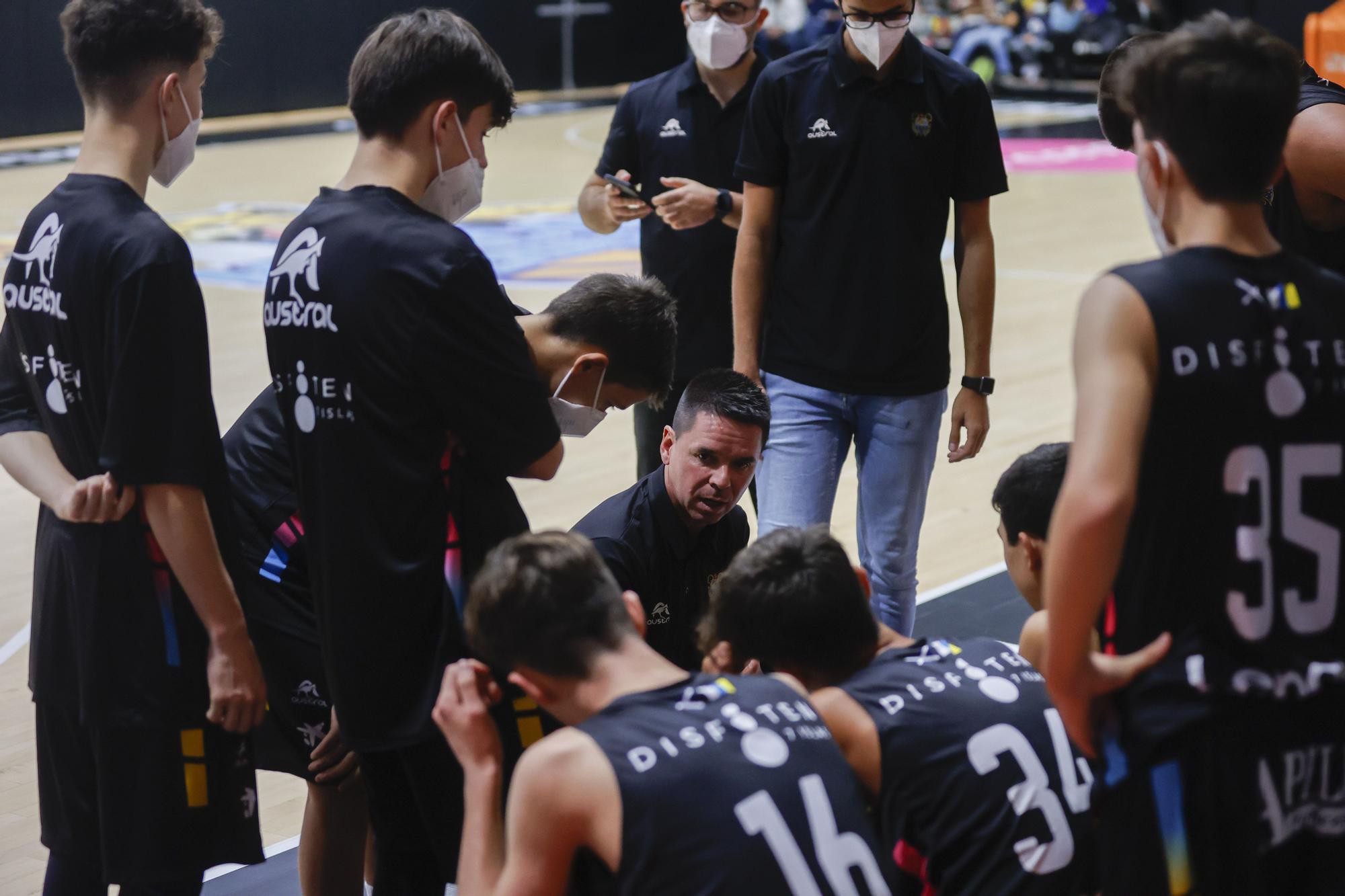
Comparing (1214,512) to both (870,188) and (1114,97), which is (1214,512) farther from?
(870,188)

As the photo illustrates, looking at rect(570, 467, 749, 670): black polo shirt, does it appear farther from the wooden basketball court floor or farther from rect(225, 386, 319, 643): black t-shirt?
the wooden basketball court floor

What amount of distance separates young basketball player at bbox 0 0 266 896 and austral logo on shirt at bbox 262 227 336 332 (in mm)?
134

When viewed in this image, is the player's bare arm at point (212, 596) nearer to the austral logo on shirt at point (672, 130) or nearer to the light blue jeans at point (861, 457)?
the light blue jeans at point (861, 457)

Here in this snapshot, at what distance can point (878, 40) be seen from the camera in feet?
11.9

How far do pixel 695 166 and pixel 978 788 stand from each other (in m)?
2.63

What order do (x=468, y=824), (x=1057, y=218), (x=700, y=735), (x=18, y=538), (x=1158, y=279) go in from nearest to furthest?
(x=1158, y=279), (x=700, y=735), (x=468, y=824), (x=18, y=538), (x=1057, y=218)

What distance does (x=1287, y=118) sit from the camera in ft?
5.86

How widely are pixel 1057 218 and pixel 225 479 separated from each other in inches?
430

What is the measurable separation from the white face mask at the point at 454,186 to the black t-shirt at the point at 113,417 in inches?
14.7

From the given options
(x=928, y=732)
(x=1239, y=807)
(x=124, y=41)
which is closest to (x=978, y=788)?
(x=928, y=732)

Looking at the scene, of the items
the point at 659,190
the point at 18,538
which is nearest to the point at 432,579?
the point at 659,190

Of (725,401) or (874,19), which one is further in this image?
(874,19)

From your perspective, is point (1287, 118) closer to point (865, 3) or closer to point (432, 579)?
point (432, 579)

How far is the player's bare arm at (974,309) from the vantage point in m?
3.69
